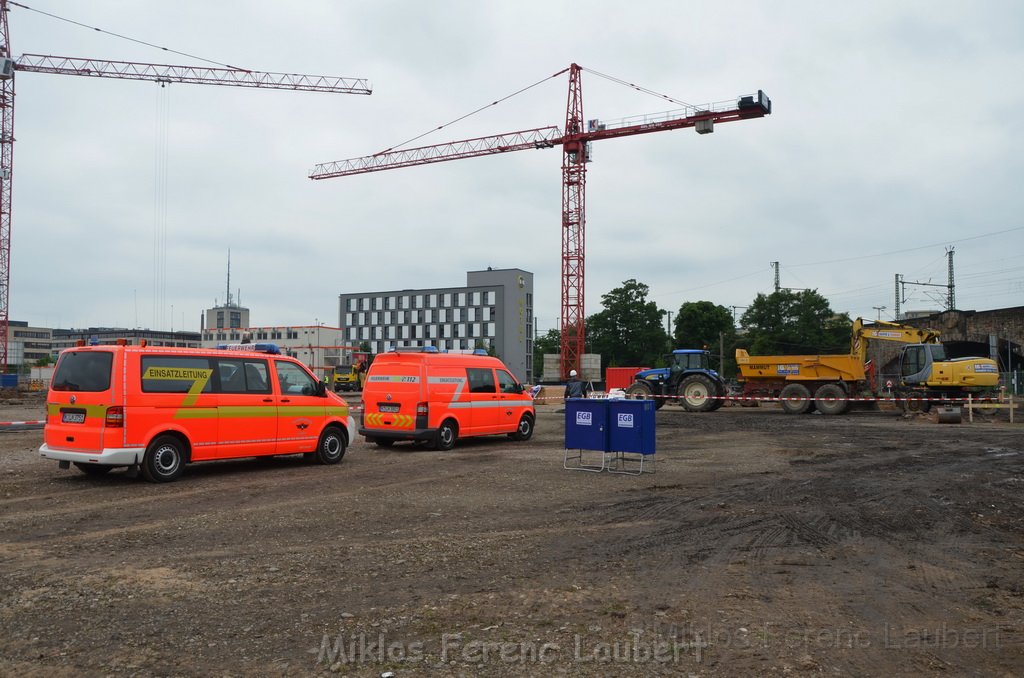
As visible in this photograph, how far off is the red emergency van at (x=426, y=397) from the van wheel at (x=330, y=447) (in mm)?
1601

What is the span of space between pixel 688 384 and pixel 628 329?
52004 mm

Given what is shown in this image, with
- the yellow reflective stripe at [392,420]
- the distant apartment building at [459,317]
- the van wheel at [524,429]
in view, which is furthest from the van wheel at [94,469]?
the distant apartment building at [459,317]

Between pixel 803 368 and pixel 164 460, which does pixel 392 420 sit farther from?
pixel 803 368

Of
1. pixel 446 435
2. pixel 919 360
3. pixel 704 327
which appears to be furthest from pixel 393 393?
pixel 704 327

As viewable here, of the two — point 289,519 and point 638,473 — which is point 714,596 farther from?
point 638,473

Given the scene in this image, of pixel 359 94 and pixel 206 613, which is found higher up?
pixel 359 94

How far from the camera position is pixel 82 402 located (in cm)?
1033

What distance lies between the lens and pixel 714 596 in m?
5.36

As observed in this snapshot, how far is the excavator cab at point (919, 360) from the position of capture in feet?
84.1

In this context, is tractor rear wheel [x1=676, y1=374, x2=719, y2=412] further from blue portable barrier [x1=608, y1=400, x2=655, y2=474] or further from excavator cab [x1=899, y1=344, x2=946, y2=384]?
blue portable barrier [x1=608, y1=400, x2=655, y2=474]

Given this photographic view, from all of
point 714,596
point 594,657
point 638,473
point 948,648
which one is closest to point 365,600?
point 594,657

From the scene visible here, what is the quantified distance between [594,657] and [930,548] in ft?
14.4

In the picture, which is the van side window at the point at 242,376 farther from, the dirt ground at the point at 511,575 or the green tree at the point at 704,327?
the green tree at the point at 704,327

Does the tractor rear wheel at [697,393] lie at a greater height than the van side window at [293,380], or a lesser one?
lesser
